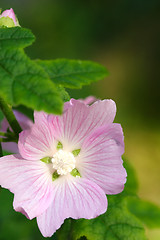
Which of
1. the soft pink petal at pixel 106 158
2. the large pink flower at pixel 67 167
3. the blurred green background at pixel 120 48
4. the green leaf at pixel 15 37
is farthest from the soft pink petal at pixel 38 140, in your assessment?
the blurred green background at pixel 120 48

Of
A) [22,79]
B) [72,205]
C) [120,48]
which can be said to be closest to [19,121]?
[72,205]

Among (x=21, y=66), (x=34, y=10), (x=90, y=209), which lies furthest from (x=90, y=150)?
(x=34, y=10)

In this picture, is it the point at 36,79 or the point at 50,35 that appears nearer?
the point at 36,79

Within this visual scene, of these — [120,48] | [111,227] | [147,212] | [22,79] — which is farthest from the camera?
[120,48]

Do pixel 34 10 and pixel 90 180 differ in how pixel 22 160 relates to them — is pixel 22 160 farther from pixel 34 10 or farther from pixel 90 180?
pixel 34 10

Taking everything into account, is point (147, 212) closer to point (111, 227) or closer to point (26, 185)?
point (111, 227)
